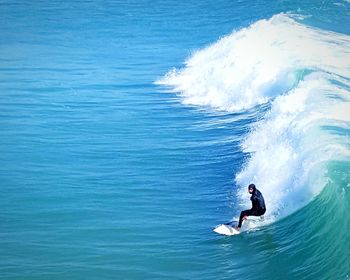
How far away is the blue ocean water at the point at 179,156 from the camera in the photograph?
538 inches

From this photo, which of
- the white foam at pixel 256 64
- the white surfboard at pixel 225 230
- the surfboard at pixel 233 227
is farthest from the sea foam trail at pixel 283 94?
the white surfboard at pixel 225 230

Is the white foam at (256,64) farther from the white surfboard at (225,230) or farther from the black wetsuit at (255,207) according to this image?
the white surfboard at (225,230)

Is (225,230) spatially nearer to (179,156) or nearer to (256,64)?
(179,156)

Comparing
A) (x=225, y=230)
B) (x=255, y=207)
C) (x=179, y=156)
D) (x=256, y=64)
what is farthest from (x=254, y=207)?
(x=256, y=64)

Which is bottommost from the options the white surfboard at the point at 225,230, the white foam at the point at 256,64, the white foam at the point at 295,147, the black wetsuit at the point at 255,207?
the white surfboard at the point at 225,230

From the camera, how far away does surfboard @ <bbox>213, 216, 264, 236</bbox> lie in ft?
47.7

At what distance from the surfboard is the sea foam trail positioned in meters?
0.53

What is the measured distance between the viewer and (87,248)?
558 inches

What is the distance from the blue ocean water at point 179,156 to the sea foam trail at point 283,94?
0.06 meters

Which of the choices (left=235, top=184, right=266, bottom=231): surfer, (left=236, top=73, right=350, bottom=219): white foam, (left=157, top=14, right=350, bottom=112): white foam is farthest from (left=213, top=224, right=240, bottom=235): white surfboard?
(left=157, top=14, right=350, bottom=112): white foam

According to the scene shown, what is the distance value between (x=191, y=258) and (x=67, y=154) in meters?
8.09

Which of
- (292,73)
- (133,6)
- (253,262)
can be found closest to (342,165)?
(253,262)

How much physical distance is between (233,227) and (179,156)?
599 centimetres

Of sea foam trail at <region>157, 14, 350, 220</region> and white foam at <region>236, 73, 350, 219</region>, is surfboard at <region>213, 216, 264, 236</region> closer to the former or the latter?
sea foam trail at <region>157, 14, 350, 220</region>
